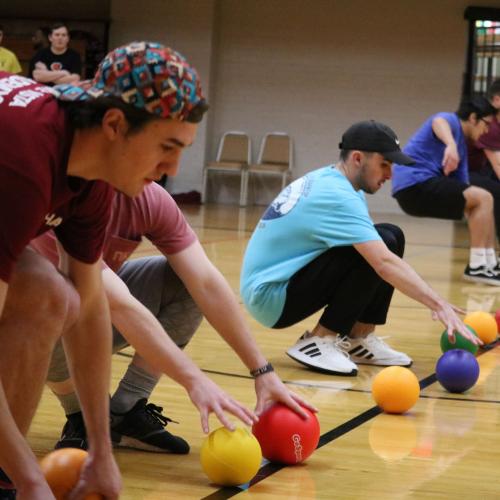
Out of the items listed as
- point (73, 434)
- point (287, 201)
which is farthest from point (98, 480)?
point (287, 201)

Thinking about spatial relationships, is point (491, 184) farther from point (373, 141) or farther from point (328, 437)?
point (328, 437)

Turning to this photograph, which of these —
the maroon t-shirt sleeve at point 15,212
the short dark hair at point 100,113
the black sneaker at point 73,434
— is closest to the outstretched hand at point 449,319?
the black sneaker at point 73,434

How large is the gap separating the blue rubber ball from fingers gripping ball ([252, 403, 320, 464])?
116 centimetres

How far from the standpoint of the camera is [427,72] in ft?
47.2

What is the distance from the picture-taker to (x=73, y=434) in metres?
2.96

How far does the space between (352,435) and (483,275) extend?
438 centimetres

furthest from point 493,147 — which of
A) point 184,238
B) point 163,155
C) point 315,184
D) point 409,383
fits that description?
point 163,155

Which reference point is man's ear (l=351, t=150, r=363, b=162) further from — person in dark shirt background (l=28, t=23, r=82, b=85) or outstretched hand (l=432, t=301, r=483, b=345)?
person in dark shirt background (l=28, t=23, r=82, b=85)

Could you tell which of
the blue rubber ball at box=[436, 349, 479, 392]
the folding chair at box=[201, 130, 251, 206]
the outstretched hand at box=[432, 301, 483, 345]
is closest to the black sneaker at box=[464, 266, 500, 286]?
the blue rubber ball at box=[436, 349, 479, 392]

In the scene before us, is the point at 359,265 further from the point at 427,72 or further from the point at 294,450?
the point at 427,72

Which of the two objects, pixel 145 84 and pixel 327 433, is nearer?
pixel 145 84

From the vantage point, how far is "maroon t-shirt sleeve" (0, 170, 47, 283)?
1824mm

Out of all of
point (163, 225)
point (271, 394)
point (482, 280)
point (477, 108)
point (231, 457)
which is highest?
point (477, 108)

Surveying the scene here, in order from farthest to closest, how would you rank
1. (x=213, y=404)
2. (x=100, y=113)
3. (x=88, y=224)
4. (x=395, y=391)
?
1. (x=395, y=391)
2. (x=213, y=404)
3. (x=88, y=224)
4. (x=100, y=113)
